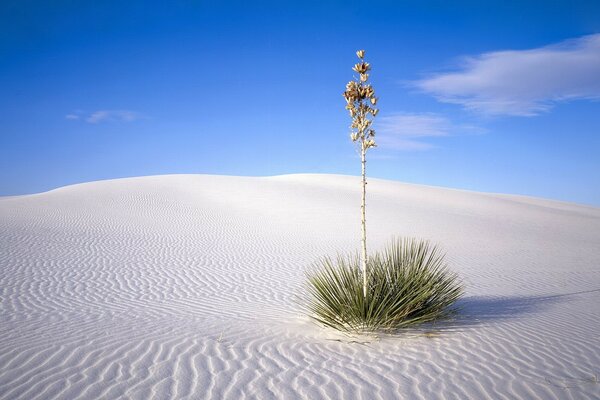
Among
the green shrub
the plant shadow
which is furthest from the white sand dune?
the green shrub

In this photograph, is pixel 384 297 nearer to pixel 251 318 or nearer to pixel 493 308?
pixel 251 318

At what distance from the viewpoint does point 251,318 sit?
695 cm

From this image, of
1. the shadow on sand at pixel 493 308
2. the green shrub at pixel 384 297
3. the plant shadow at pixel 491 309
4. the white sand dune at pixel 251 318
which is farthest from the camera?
the shadow on sand at pixel 493 308

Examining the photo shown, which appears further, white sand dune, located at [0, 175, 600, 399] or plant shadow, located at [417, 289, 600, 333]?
plant shadow, located at [417, 289, 600, 333]

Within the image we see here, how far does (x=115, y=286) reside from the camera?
32.7 feet

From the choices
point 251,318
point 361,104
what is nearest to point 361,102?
point 361,104

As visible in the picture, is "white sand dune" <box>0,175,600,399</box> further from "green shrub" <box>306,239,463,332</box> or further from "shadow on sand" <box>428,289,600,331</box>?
"green shrub" <box>306,239,463,332</box>

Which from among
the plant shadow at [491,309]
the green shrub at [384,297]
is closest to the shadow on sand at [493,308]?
the plant shadow at [491,309]

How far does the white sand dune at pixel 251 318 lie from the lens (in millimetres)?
3943

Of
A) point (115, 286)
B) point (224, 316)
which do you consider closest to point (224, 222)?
point (115, 286)

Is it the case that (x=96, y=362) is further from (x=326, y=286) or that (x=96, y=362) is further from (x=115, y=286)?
(x=115, y=286)

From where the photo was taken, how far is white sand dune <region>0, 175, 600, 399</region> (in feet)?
12.9

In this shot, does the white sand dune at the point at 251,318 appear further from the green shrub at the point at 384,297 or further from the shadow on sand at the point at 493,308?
the green shrub at the point at 384,297

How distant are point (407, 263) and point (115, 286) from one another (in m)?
7.54
